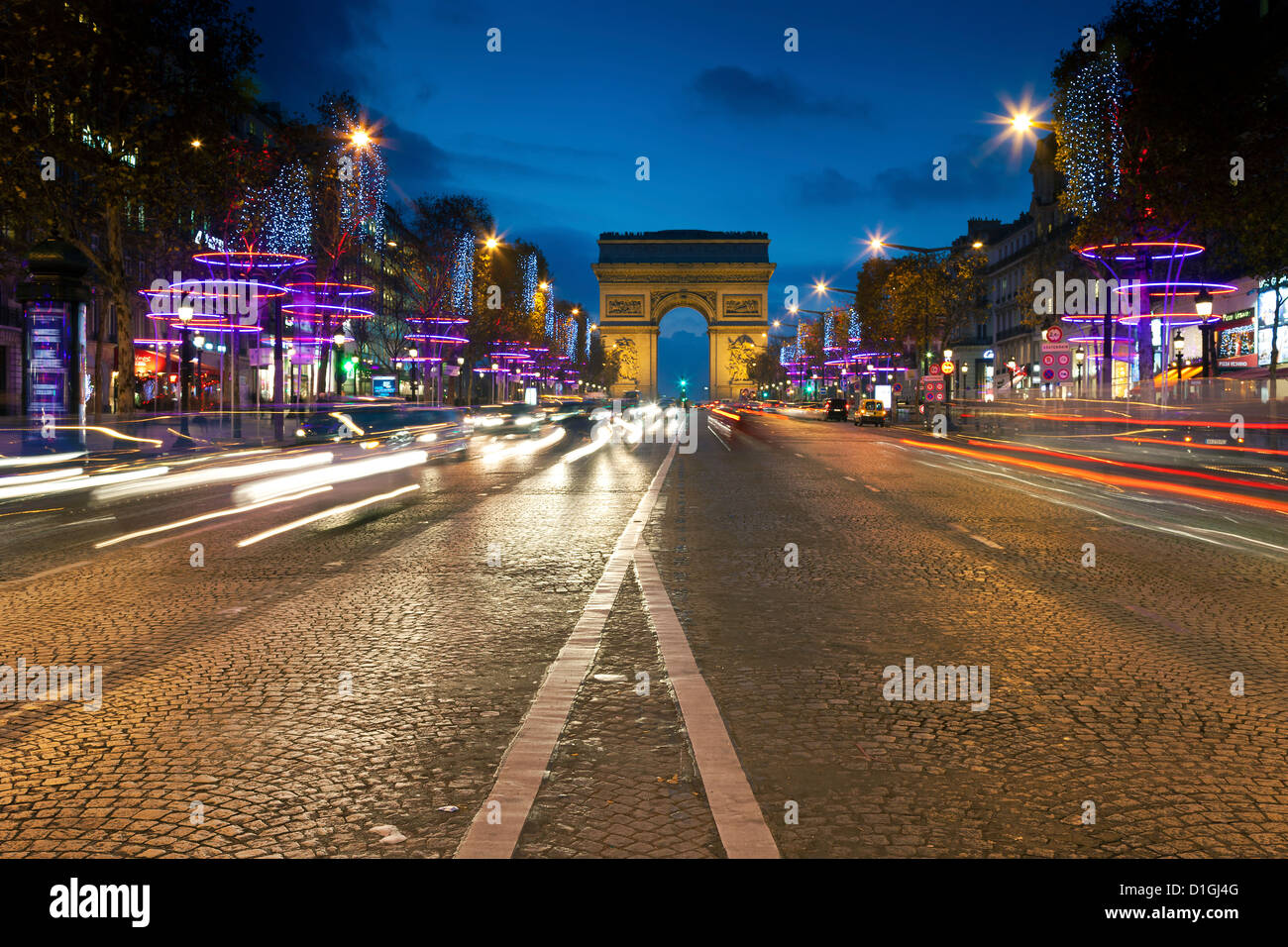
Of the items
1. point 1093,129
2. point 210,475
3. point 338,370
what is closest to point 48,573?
point 210,475

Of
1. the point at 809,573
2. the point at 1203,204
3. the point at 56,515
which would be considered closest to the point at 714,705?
the point at 809,573

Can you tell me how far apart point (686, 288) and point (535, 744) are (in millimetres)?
135559

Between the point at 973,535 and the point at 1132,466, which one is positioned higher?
the point at 1132,466

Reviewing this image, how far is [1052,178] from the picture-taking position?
82.6 meters

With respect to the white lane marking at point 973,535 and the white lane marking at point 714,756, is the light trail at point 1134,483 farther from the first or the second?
the white lane marking at point 714,756

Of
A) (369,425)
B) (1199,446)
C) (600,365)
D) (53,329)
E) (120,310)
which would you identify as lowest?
(1199,446)

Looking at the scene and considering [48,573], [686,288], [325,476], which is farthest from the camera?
[686,288]

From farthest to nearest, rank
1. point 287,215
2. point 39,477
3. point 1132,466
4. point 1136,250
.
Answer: point 287,215 < point 1136,250 < point 1132,466 < point 39,477

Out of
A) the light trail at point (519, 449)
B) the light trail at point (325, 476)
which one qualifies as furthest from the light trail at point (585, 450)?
the light trail at point (325, 476)

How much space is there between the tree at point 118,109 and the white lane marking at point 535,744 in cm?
2376

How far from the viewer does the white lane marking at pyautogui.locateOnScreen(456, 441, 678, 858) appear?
3.81 metres

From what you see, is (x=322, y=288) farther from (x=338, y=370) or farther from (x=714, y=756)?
(x=714, y=756)

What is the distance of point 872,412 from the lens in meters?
63.0

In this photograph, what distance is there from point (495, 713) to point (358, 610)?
310 cm
